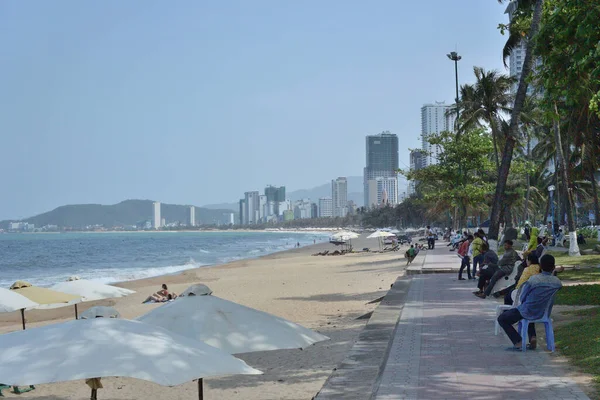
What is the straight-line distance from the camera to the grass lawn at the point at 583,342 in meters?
7.20

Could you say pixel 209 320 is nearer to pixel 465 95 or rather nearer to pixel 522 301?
pixel 522 301

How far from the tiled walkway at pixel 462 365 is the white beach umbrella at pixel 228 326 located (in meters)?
0.97

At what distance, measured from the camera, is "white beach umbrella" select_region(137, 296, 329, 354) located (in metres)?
6.32

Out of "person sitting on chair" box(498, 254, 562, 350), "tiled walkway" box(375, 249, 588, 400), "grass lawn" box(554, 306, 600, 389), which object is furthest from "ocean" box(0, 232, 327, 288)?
"person sitting on chair" box(498, 254, 562, 350)

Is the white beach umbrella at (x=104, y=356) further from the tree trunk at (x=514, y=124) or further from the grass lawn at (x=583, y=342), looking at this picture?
the tree trunk at (x=514, y=124)

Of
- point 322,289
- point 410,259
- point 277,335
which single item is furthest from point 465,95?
point 277,335

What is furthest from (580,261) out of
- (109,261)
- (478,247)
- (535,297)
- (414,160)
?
(414,160)

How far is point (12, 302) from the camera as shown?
34.3 feet

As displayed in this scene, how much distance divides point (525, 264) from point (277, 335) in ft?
18.1

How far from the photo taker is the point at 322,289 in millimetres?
23938

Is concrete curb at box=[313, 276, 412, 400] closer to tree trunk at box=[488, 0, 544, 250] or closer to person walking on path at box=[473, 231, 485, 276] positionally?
person walking on path at box=[473, 231, 485, 276]

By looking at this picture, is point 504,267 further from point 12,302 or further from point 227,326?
point 12,302

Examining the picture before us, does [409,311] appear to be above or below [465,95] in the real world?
below

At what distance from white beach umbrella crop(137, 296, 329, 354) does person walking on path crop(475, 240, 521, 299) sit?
21.7ft
